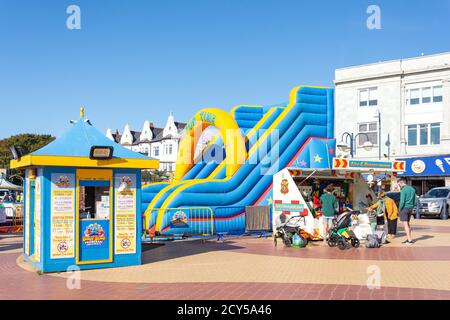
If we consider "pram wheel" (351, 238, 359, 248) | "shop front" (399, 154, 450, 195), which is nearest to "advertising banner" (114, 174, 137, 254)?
"pram wheel" (351, 238, 359, 248)

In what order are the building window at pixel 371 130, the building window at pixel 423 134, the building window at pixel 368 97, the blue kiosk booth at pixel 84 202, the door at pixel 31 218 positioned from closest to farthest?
the blue kiosk booth at pixel 84 202 < the door at pixel 31 218 < the building window at pixel 423 134 < the building window at pixel 371 130 < the building window at pixel 368 97

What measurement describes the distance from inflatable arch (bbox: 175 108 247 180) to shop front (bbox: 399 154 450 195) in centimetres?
2128

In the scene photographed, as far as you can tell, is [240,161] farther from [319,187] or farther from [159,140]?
[159,140]

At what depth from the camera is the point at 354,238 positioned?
13703 millimetres

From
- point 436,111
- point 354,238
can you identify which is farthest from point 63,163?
point 436,111

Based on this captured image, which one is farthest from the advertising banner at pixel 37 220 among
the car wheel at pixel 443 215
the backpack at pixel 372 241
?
the car wheel at pixel 443 215

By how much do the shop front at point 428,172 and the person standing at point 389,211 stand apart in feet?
76.1

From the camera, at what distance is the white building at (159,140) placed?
74250mm

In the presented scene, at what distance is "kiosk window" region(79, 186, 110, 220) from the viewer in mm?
10562

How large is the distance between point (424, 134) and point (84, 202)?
34.1m

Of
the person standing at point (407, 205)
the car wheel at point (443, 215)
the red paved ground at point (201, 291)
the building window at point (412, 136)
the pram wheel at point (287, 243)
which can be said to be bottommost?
the car wheel at point (443, 215)

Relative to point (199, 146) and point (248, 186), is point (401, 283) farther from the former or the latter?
point (199, 146)

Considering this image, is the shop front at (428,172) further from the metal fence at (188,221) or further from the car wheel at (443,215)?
the metal fence at (188,221)
